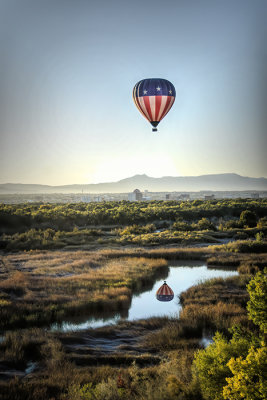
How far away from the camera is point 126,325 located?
42.9 ft

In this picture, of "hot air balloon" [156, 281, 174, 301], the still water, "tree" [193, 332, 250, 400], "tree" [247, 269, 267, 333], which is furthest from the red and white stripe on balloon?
"tree" [193, 332, 250, 400]

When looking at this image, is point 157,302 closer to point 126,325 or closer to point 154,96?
point 126,325

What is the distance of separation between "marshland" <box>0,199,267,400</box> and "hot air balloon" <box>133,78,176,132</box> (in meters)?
11.3

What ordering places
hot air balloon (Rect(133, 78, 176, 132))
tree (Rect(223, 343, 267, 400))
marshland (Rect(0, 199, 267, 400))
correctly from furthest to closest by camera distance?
hot air balloon (Rect(133, 78, 176, 132)), marshland (Rect(0, 199, 267, 400)), tree (Rect(223, 343, 267, 400))

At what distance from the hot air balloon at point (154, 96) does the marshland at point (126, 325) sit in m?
11.3

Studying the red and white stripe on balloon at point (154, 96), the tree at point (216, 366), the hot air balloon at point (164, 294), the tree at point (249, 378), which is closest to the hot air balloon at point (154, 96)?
the red and white stripe on balloon at point (154, 96)

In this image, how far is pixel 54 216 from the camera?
54.6 meters

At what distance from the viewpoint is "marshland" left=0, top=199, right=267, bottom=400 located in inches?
259

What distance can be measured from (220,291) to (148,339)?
21.6 feet

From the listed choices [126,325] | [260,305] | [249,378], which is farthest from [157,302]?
[249,378]

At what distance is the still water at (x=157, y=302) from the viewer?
45.4ft

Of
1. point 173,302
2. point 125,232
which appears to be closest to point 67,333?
point 173,302

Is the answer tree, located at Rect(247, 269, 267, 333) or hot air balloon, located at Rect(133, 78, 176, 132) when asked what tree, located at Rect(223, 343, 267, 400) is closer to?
tree, located at Rect(247, 269, 267, 333)

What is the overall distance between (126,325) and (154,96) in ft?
66.7
